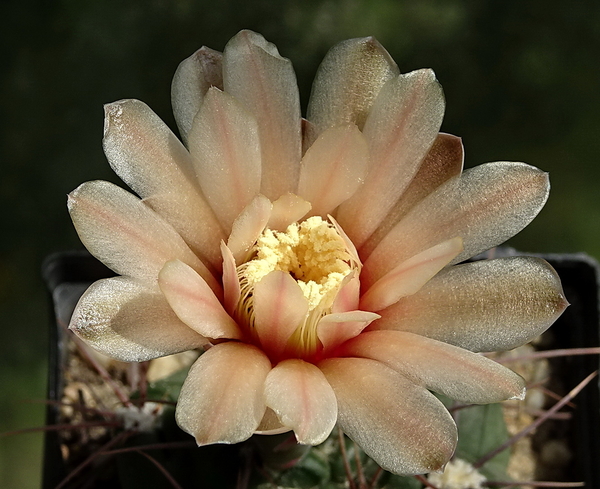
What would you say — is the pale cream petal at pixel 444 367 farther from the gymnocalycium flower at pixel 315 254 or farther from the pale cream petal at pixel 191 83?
the pale cream petal at pixel 191 83

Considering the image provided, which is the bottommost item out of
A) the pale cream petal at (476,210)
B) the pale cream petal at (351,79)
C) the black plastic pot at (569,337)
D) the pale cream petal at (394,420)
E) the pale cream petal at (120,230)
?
the black plastic pot at (569,337)

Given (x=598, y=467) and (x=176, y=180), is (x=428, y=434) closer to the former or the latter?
(x=176, y=180)

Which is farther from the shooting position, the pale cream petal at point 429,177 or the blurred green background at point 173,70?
the blurred green background at point 173,70

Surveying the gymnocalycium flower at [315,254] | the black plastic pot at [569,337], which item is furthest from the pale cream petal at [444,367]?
the black plastic pot at [569,337]

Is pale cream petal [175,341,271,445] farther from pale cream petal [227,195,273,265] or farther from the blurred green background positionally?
the blurred green background

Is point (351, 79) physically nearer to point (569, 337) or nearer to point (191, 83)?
point (191, 83)

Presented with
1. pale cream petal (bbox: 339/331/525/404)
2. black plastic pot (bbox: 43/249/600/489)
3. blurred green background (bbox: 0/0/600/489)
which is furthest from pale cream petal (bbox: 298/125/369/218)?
blurred green background (bbox: 0/0/600/489)
